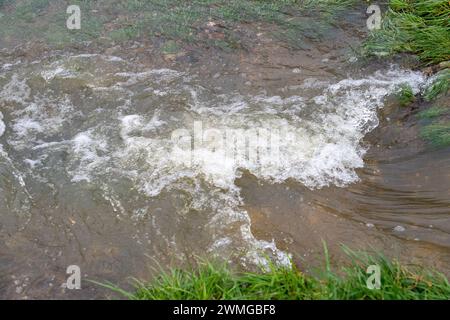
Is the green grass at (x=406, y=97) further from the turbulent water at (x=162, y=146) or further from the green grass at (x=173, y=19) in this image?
the green grass at (x=173, y=19)

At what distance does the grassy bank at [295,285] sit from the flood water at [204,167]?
14.6 inches

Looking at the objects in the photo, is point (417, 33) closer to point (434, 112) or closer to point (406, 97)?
point (406, 97)

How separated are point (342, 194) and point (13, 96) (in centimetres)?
377

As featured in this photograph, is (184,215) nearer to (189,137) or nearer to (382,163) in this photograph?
(189,137)

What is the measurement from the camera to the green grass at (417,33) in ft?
18.9

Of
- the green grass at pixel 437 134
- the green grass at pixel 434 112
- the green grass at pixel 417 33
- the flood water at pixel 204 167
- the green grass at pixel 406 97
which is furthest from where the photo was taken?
the green grass at pixel 417 33

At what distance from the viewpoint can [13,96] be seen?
18.6 ft

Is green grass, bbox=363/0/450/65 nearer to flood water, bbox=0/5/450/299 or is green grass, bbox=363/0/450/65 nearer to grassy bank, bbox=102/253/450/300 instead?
flood water, bbox=0/5/450/299

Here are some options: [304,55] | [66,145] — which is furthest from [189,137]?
[304,55]

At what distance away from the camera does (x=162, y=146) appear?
501cm

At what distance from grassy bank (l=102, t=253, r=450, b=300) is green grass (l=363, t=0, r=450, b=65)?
3148 mm

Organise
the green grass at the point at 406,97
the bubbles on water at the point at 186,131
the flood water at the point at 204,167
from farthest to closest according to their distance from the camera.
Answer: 1. the green grass at the point at 406,97
2. the bubbles on water at the point at 186,131
3. the flood water at the point at 204,167

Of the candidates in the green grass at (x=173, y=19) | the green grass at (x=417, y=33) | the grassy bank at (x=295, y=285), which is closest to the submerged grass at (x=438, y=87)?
the green grass at (x=417, y=33)
